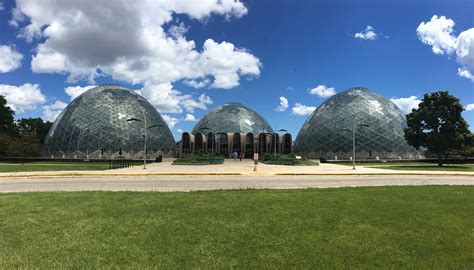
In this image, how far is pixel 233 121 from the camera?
102562 millimetres

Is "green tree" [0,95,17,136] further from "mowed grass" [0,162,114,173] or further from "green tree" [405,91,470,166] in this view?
"green tree" [405,91,470,166]

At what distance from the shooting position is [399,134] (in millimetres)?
82875

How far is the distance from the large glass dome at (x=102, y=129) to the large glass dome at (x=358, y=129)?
126 feet

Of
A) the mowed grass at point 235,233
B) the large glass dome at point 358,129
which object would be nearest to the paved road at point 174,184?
the mowed grass at point 235,233

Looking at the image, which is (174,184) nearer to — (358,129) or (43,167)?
(43,167)

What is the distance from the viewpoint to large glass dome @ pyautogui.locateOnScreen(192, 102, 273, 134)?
101 metres

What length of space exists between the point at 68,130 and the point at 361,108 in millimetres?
68372

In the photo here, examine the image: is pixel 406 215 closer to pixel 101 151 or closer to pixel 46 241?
pixel 46 241

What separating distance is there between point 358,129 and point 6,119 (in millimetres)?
79760

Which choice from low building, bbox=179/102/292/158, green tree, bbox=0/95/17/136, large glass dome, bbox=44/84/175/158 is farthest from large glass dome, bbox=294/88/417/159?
green tree, bbox=0/95/17/136

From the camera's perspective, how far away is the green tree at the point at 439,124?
51000 mm

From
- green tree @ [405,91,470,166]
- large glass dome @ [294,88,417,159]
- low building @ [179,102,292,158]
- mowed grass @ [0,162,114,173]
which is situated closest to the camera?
mowed grass @ [0,162,114,173]

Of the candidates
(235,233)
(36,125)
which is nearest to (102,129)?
(36,125)

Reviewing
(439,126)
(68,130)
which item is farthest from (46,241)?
(68,130)
